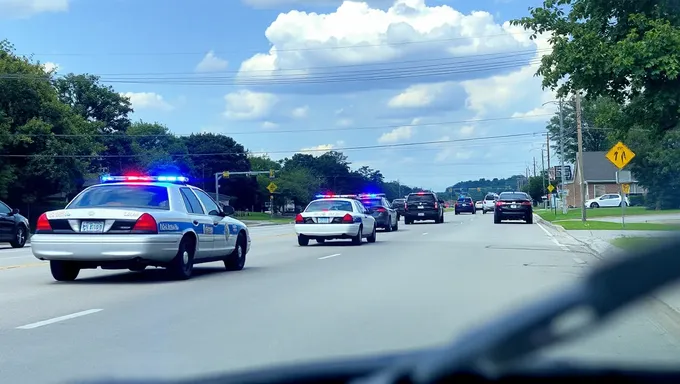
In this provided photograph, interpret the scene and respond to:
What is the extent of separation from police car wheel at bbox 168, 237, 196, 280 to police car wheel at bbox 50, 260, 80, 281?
162 centimetres

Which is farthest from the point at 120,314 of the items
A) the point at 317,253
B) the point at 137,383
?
the point at 317,253

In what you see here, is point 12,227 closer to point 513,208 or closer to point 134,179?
point 134,179

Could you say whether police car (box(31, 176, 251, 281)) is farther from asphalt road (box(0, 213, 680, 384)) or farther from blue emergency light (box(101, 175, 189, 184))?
asphalt road (box(0, 213, 680, 384))

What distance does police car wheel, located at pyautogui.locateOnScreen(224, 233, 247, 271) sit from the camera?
15700mm

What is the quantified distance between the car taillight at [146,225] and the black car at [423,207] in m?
32.0

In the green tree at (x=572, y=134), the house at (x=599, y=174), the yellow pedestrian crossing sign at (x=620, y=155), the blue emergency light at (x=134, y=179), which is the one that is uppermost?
the green tree at (x=572, y=134)

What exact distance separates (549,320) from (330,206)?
22.4 meters

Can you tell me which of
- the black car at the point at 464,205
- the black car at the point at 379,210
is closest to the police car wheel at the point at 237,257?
the black car at the point at 379,210

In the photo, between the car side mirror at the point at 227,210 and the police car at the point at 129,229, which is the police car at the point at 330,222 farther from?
the police car at the point at 129,229

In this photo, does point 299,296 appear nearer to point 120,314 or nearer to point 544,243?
point 120,314

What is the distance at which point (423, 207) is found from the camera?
43875mm

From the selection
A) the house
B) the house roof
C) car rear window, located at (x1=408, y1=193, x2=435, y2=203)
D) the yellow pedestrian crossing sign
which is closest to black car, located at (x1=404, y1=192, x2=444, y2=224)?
car rear window, located at (x1=408, y1=193, x2=435, y2=203)

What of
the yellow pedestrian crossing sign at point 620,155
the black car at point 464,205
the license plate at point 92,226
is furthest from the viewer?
the black car at point 464,205

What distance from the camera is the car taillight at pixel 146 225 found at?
1257cm
